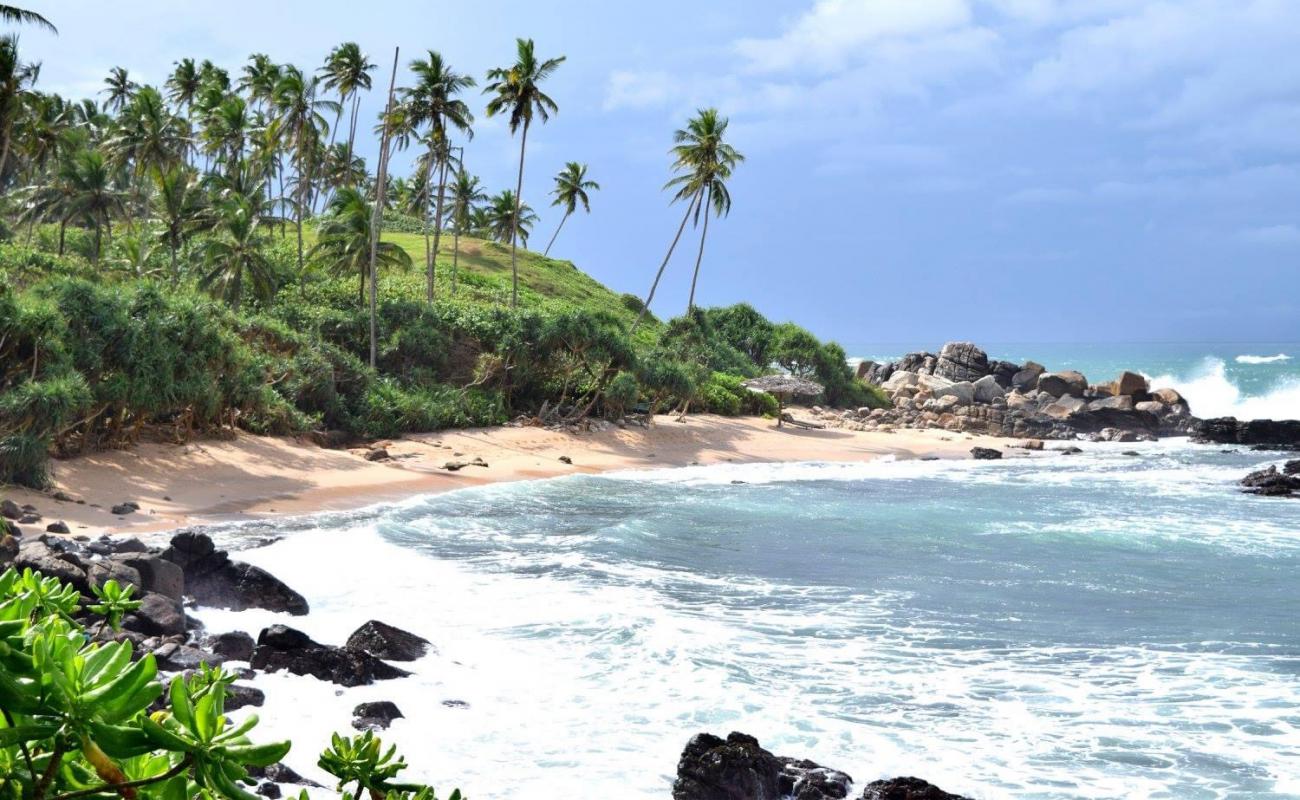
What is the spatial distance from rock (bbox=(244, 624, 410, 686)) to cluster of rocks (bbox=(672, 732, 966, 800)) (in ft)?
11.5

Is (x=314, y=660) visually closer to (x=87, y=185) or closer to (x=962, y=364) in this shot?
(x=87, y=185)

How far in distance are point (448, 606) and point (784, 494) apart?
1429 centimetres

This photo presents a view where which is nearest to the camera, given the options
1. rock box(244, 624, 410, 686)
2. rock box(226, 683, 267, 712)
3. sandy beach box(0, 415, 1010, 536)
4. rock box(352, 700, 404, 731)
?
rock box(352, 700, 404, 731)

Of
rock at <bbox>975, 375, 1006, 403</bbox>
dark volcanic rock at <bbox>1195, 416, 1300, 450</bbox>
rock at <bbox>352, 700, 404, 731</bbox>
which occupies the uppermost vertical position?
rock at <bbox>975, 375, 1006, 403</bbox>

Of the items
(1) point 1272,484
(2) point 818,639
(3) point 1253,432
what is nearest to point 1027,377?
(3) point 1253,432

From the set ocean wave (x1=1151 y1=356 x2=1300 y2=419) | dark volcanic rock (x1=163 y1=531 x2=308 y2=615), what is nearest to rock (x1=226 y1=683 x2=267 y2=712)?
dark volcanic rock (x1=163 y1=531 x2=308 y2=615)

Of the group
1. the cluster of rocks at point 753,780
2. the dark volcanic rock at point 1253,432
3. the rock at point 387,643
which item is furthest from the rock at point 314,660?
the dark volcanic rock at point 1253,432

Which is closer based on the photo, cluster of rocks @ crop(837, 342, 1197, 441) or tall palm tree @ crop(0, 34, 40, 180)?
tall palm tree @ crop(0, 34, 40, 180)

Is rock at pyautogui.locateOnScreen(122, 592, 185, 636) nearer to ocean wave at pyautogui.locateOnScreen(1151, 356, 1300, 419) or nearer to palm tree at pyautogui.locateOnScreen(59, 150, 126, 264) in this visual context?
palm tree at pyautogui.locateOnScreen(59, 150, 126, 264)

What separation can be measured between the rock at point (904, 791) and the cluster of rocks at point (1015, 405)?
3827 cm

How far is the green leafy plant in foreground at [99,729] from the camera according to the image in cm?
140

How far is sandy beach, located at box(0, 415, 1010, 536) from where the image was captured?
19953 mm

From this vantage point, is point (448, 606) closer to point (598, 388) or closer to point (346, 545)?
point (346, 545)

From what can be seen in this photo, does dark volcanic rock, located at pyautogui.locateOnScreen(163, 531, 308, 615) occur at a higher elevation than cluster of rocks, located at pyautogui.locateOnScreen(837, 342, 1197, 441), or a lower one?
lower
